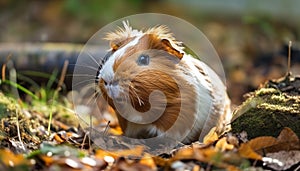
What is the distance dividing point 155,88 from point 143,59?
0.19 metres

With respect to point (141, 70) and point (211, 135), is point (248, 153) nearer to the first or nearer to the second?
point (211, 135)

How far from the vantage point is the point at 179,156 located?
264cm

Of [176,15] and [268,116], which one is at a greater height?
[176,15]

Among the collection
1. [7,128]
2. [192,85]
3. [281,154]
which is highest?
[192,85]

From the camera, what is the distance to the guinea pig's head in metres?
3.10

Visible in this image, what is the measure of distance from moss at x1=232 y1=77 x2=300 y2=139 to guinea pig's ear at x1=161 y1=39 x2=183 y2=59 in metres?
0.50

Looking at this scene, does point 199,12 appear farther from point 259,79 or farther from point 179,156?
point 179,156

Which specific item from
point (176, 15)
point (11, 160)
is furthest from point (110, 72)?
point (176, 15)

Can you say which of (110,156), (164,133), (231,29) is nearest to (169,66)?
(164,133)

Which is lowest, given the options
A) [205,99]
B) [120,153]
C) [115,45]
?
[120,153]

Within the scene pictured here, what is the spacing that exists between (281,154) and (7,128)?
1.66m

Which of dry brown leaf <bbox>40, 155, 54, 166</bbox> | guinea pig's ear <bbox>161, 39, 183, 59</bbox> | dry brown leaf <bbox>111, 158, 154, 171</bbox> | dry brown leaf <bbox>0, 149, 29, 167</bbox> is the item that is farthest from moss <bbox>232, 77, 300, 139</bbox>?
dry brown leaf <bbox>0, 149, 29, 167</bbox>

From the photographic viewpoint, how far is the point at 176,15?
30.0 ft

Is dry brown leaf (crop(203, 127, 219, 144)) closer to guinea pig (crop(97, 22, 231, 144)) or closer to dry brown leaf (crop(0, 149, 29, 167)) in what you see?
guinea pig (crop(97, 22, 231, 144))
